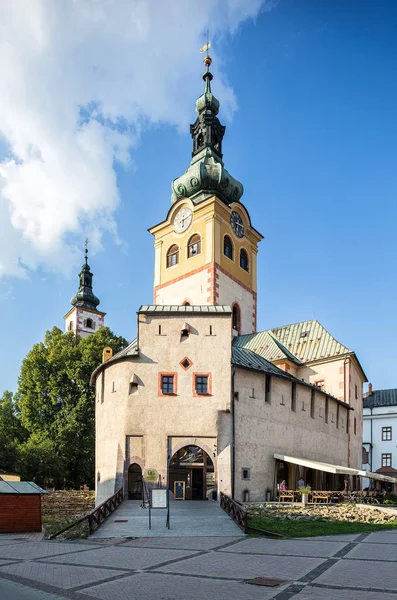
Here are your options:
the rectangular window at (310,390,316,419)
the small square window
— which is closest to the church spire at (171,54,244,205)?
the rectangular window at (310,390,316,419)

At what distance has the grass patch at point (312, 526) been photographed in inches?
701

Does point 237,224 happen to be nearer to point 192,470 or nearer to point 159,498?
point 192,470

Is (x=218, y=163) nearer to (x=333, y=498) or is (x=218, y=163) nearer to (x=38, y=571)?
(x=333, y=498)

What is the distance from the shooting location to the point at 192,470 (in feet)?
85.0

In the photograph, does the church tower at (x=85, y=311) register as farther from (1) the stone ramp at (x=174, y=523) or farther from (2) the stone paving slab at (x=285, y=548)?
(2) the stone paving slab at (x=285, y=548)

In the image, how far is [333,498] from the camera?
27.2 meters

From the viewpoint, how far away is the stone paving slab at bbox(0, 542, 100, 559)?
1389 cm

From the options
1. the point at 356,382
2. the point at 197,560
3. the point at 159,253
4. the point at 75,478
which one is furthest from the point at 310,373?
the point at 197,560

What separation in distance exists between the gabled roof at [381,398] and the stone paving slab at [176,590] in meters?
54.4

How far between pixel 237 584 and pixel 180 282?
3662cm

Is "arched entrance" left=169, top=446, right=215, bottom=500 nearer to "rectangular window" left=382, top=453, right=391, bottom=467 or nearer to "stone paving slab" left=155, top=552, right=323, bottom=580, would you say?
"stone paving slab" left=155, top=552, right=323, bottom=580

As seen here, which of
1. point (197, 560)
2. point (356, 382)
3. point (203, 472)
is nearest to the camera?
point (197, 560)

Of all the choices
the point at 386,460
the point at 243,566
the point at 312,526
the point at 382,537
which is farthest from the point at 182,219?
the point at 243,566

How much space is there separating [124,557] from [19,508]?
23.2ft
